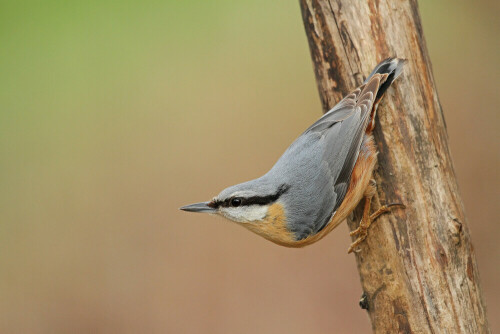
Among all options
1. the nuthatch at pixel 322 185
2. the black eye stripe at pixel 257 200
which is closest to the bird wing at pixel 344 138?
the nuthatch at pixel 322 185

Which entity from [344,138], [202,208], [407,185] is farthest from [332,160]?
[202,208]

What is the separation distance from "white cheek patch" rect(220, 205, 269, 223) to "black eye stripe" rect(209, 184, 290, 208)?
3 cm

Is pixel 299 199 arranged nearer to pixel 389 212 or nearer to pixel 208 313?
pixel 389 212

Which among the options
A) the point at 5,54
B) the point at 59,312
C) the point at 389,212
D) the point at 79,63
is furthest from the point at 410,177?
the point at 5,54

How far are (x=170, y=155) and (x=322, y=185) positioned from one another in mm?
3429

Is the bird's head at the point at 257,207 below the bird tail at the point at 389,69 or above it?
below

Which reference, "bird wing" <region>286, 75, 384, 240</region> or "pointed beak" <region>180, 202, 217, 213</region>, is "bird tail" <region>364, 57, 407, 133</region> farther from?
"pointed beak" <region>180, 202, 217, 213</region>

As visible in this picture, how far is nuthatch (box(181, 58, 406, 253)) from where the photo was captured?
3555mm

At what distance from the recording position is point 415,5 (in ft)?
12.2

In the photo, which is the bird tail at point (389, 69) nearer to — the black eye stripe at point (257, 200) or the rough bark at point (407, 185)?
the rough bark at point (407, 185)

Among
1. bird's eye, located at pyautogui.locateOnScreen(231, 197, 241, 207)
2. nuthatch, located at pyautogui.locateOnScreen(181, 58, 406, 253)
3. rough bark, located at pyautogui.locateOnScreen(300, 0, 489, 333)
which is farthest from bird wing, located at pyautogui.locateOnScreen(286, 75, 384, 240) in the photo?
bird's eye, located at pyautogui.locateOnScreen(231, 197, 241, 207)

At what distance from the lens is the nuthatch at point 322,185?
3.55 m

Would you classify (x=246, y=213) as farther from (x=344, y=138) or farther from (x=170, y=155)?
(x=170, y=155)

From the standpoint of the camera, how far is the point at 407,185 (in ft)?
11.7
